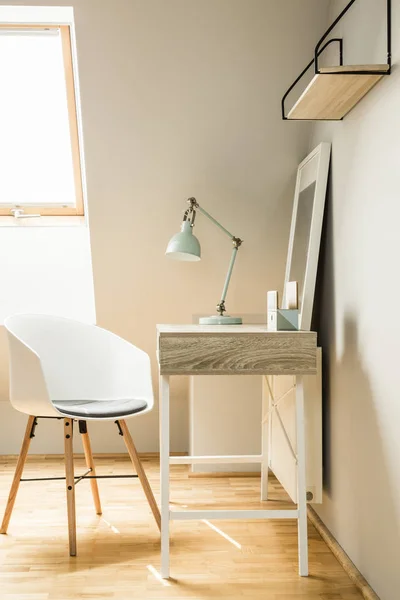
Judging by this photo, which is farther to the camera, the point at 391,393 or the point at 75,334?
the point at 75,334

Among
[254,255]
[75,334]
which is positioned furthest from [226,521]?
[254,255]

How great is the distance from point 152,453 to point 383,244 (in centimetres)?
222

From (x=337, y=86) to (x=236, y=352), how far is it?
2.81 feet

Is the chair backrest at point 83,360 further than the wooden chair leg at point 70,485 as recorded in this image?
Yes

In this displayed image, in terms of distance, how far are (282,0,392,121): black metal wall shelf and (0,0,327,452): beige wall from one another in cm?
45

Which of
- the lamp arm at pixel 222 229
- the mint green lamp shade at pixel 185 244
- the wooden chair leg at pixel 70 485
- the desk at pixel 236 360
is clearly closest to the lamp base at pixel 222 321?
the lamp arm at pixel 222 229

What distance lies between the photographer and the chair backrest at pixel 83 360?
281cm

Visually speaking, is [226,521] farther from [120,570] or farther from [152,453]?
[152,453]

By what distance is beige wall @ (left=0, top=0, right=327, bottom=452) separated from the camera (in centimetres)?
262

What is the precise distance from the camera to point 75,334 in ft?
9.52

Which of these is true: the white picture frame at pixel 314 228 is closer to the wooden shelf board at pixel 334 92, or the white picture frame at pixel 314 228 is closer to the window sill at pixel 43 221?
the wooden shelf board at pixel 334 92

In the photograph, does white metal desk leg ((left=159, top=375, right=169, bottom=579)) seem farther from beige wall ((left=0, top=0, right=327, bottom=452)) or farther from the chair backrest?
beige wall ((left=0, top=0, right=327, bottom=452))

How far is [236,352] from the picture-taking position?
2188 mm

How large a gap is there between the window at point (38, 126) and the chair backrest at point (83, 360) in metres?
0.79
